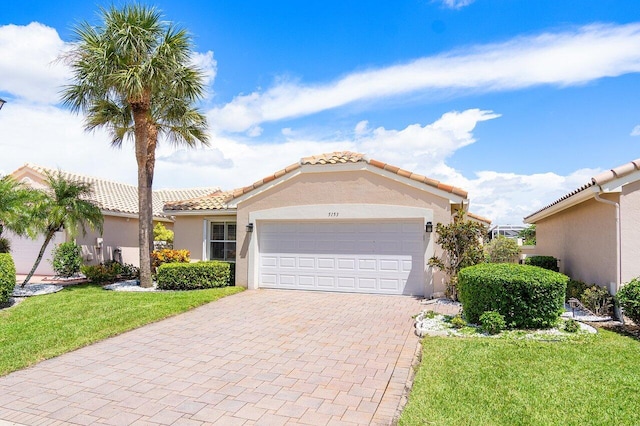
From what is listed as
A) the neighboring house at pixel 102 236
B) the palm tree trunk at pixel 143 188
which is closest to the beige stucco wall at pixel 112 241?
the neighboring house at pixel 102 236

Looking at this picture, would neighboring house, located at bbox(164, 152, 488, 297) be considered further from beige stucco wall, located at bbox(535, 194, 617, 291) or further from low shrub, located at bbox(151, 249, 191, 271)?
beige stucco wall, located at bbox(535, 194, 617, 291)

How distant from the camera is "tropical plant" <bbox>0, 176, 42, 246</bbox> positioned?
12.8 meters

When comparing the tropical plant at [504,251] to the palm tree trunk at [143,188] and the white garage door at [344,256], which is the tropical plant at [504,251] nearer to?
the white garage door at [344,256]

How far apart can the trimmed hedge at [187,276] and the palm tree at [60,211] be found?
12.2 feet

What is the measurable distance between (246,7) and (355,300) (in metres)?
9.81

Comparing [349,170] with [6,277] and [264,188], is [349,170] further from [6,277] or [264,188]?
[6,277]

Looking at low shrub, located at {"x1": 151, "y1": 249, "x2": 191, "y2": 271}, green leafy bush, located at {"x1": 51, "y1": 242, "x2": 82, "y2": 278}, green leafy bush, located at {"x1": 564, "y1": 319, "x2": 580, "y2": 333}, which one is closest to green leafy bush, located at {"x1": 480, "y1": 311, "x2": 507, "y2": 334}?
green leafy bush, located at {"x1": 564, "y1": 319, "x2": 580, "y2": 333}

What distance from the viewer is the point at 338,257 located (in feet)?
46.2

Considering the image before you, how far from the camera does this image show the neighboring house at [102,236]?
63.3 feet

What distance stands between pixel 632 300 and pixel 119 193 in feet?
80.1

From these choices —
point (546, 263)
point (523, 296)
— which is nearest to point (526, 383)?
point (523, 296)

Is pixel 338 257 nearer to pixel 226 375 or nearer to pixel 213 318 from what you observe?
pixel 213 318

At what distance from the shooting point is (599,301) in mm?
10078

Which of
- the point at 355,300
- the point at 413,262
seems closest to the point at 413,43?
the point at 413,262
